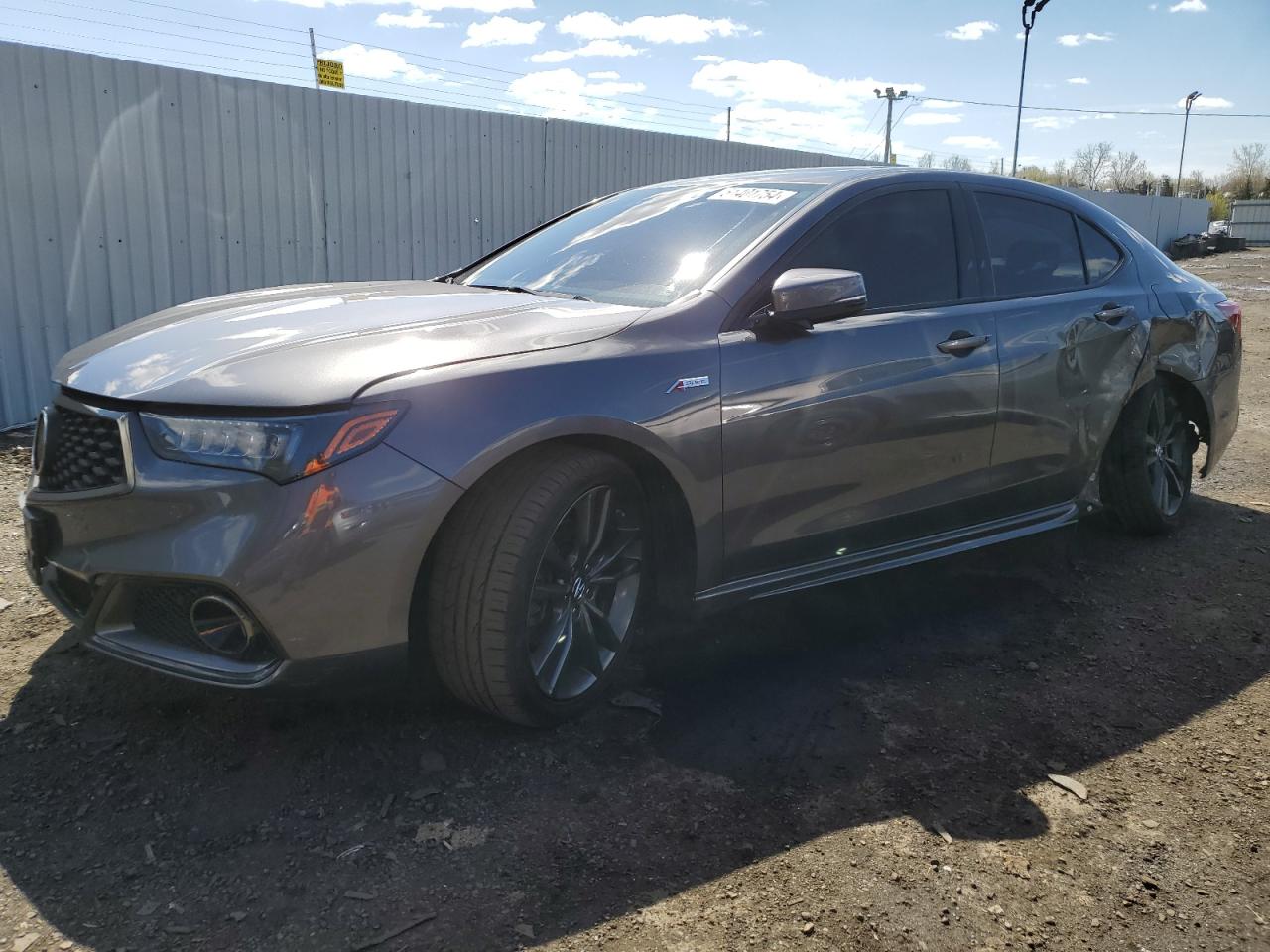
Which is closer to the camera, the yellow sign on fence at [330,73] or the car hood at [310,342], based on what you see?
the car hood at [310,342]

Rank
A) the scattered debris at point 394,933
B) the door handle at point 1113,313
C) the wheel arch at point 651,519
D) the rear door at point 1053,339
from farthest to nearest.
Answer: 1. the door handle at point 1113,313
2. the rear door at point 1053,339
3. the wheel arch at point 651,519
4. the scattered debris at point 394,933

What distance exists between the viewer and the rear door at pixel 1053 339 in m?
3.98

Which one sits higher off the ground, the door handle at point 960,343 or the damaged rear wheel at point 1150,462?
the door handle at point 960,343

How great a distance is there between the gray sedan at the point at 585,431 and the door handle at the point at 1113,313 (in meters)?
0.01

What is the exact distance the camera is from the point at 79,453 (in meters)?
2.67

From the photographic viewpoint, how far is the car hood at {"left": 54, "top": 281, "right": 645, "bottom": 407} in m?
2.52

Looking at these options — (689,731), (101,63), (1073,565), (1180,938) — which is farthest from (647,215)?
(101,63)

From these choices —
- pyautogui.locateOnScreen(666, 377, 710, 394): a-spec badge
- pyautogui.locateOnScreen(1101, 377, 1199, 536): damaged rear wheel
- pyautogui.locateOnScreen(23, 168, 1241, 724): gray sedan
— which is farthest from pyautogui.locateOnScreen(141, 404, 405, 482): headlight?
pyautogui.locateOnScreen(1101, 377, 1199, 536): damaged rear wheel

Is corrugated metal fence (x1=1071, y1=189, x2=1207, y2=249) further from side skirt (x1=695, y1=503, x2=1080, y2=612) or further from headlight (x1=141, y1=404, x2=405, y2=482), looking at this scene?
headlight (x1=141, y1=404, x2=405, y2=482)

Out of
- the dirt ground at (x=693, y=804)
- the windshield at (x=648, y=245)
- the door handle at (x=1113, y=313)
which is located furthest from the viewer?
the door handle at (x=1113, y=313)

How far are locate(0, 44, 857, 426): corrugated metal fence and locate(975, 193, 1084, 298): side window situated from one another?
6.16 metres

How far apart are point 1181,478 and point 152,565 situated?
4729 millimetres

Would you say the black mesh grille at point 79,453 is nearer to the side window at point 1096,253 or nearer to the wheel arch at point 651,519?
the wheel arch at point 651,519

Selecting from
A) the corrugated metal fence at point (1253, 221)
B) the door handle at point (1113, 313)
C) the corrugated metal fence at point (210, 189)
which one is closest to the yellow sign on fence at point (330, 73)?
the corrugated metal fence at point (210, 189)
